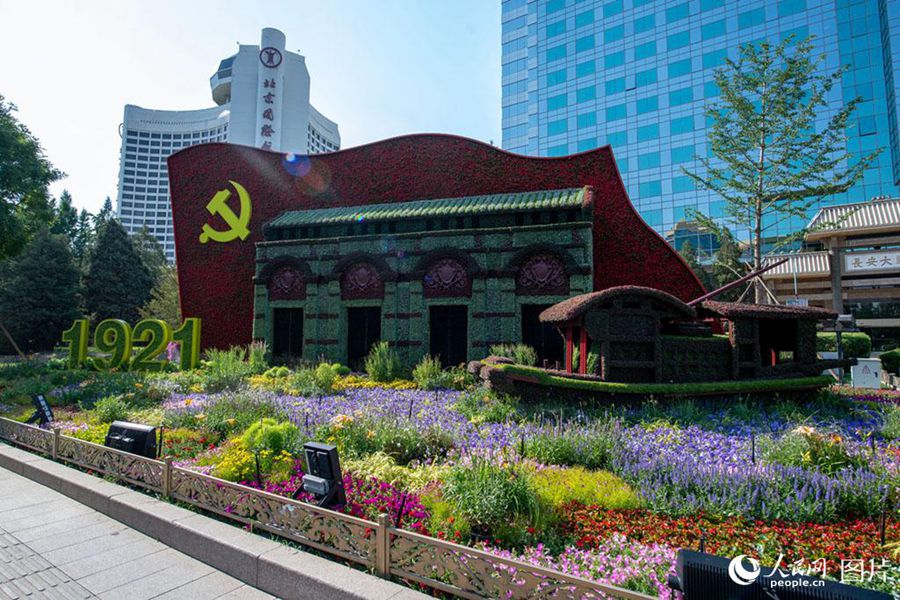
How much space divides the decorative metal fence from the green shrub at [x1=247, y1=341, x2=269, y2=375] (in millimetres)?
10792

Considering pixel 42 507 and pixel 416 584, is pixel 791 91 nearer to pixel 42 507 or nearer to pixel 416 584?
pixel 416 584

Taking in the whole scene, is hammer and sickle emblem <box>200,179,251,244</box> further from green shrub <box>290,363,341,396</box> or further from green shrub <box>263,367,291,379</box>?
green shrub <box>290,363,341,396</box>

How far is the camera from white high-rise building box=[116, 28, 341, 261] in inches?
3142

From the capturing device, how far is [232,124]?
84.2m

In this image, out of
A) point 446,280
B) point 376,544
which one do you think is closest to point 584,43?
point 446,280

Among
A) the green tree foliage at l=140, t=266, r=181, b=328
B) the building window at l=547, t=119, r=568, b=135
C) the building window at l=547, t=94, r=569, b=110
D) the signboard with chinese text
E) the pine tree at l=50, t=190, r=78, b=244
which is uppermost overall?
the building window at l=547, t=94, r=569, b=110

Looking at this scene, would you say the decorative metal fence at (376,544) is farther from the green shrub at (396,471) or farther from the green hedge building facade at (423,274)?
the green hedge building facade at (423,274)

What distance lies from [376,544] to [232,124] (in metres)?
94.2

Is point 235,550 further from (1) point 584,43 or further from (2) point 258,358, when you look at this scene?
(1) point 584,43

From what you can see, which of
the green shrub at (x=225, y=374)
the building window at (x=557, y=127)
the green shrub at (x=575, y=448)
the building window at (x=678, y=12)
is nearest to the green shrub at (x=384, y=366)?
the green shrub at (x=225, y=374)

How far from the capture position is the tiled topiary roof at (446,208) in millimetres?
16375

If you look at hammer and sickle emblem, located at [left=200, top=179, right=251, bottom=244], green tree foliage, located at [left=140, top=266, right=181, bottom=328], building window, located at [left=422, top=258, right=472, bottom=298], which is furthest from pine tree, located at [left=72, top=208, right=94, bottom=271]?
building window, located at [left=422, top=258, right=472, bottom=298]

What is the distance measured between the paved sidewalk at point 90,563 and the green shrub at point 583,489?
3134 millimetres

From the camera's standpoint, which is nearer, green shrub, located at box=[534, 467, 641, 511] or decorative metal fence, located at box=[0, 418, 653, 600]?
decorative metal fence, located at box=[0, 418, 653, 600]
